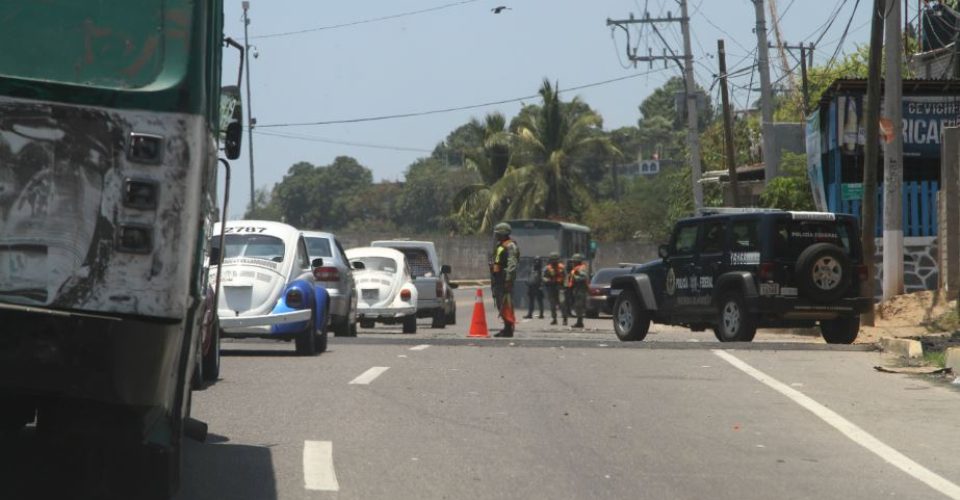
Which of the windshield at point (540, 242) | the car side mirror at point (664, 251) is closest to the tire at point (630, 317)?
the car side mirror at point (664, 251)

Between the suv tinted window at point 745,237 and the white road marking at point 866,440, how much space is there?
6.03m

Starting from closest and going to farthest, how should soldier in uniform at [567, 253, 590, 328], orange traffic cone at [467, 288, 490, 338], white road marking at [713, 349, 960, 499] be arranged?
white road marking at [713, 349, 960, 499] < orange traffic cone at [467, 288, 490, 338] < soldier in uniform at [567, 253, 590, 328]

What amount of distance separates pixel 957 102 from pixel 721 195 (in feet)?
94.1

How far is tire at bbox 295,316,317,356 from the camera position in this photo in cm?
1676

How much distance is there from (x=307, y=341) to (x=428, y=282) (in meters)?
14.9

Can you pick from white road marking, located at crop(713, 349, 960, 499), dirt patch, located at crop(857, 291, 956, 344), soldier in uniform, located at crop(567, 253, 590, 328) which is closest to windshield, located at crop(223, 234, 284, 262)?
white road marking, located at crop(713, 349, 960, 499)

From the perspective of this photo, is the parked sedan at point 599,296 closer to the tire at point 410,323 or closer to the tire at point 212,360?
the tire at point 410,323

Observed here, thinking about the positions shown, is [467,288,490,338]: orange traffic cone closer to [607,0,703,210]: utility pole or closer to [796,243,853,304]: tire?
[796,243,853,304]: tire

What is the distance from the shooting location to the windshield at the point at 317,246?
2198 cm

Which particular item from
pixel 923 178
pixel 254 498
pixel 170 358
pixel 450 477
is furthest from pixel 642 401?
pixel 923 178

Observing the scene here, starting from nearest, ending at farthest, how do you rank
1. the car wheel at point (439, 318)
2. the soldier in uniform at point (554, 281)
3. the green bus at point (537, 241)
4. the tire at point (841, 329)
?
the tire at point (841, 329), the car wheel at point (439, 318), the soldier in uniform at point (554, 281), the green bus at point (537, 241)

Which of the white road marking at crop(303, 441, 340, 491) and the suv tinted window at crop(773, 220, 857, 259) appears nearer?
the white road marking at crop(303, 441, 340, 491)

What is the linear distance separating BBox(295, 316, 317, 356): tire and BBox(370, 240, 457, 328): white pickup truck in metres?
14.2

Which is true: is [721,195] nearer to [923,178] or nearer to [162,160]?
[923,178]
